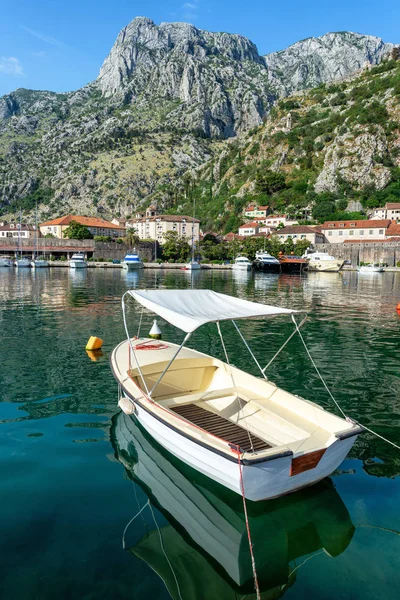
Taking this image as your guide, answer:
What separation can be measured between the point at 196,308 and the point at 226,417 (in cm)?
304

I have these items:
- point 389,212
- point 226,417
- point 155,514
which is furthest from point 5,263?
point 389,212

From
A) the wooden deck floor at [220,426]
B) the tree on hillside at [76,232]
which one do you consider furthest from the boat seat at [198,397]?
the tree on hillside at [76,232]

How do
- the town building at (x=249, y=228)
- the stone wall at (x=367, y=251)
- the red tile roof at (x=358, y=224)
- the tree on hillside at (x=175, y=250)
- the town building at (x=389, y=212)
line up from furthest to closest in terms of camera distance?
1. the town building at (x=249, y=228)
2. the town building at (x=389, y=212)
3. the tree on hillside at (x=175, y=250)
4. the red tile roof at (x=358, y=224)
5. the stone wall at (x=367, y=251)

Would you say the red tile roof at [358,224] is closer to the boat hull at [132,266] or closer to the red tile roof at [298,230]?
the red tile roof at [298,230]

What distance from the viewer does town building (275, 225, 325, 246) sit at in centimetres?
11738

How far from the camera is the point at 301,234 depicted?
119 meters

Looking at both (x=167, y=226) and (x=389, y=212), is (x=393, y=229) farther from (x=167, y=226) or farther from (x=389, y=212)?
(x=167, y=226)

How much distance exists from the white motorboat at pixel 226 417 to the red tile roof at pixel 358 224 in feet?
375

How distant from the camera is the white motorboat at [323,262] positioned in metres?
97.6

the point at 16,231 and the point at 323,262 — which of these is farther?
the point at 16,231

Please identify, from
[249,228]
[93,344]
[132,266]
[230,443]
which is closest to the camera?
[230,443]

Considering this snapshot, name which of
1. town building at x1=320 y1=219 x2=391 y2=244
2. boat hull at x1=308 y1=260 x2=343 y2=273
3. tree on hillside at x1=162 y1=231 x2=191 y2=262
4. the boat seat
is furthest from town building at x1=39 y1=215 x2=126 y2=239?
the boat seat

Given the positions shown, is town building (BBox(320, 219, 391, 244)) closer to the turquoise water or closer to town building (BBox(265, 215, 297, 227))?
town building (BBox(265, 215, 297, 227))

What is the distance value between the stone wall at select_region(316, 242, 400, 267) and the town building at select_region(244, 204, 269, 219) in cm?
3633
